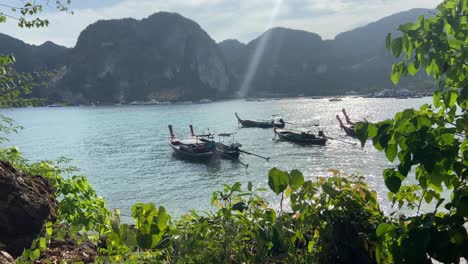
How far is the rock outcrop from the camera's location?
453 centimetres

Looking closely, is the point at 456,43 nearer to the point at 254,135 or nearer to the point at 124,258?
the point at 124,258

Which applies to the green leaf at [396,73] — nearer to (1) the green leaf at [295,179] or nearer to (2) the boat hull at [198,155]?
(1) the green leaf at [295,179]

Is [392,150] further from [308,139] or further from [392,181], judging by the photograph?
[308,139]

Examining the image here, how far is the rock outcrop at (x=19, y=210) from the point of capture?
14.9 feet

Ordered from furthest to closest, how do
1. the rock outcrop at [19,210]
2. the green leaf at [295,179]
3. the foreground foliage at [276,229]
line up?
the rock outcrop at [19,210]
the foreground foliage at [276,229]
the green leaf at [295,179]

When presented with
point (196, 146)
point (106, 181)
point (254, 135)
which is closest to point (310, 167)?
point (196, 146)

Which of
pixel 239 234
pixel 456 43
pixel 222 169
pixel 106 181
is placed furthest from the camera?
pixel 222 169

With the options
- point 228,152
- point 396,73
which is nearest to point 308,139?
point 228,152

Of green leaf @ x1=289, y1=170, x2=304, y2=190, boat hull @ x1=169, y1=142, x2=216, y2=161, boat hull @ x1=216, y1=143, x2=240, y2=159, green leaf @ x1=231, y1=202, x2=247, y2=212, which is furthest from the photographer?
boat hull @ x1=169, y1=142, x2=216, y2=161

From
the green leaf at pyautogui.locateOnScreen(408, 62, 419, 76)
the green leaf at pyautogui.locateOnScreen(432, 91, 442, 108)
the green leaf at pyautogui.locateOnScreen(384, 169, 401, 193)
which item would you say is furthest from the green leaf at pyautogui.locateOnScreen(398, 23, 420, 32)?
the green leaf at pyautogui.locateOnScreen(384, 169, 401, 193)

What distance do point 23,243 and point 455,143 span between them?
5.01 m

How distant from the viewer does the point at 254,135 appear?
58.3 metres

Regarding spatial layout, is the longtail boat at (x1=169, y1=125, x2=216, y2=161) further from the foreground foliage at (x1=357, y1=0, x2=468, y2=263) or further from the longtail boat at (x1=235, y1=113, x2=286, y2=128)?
the foreground foliage at (x1=357, y1=0, x2=468, y2=263)

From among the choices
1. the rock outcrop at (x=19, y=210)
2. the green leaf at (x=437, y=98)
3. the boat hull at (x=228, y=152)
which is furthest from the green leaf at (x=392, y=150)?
the boat hull at (x=228, y=152)
